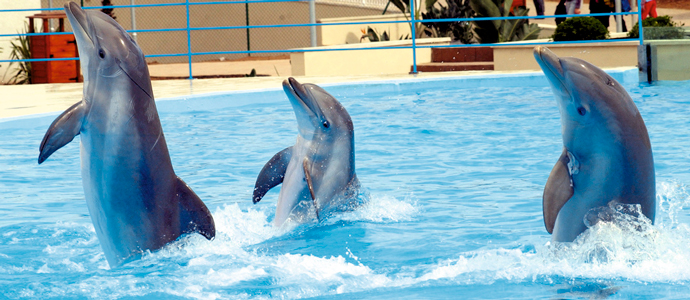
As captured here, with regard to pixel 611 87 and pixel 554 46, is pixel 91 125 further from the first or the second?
pixel 554 46

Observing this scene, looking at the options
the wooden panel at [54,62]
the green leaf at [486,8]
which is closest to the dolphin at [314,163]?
the wooden panel at [54,62]

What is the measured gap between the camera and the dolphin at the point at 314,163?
14.5 ft

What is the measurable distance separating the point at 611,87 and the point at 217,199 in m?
3.02

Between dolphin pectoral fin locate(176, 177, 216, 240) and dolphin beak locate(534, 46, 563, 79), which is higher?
dolphin beak locate(534, 46, 563, 79)

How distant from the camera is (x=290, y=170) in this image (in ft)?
14.8

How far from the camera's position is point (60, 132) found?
3354mm

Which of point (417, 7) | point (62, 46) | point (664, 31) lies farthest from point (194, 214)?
point (417, 7)

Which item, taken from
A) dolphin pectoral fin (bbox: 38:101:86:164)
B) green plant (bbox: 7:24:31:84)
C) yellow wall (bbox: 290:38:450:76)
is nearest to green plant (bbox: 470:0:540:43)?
yellow wall (bbox: 290:38:450:76)

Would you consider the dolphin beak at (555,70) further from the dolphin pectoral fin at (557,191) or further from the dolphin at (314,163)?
the dolphin at (314,163)

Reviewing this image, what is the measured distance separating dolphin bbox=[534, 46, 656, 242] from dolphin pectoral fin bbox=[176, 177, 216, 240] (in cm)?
136

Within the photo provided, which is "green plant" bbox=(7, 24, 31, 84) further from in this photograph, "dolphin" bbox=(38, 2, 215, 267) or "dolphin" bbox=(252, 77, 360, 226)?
"dolphin" bbox=(38, 2, 215, 267)

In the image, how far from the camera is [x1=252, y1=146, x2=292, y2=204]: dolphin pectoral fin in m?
4.41

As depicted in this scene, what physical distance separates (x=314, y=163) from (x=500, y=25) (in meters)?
11.0

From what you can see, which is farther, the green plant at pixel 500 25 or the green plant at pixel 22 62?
the green plant at pixel 500 25
